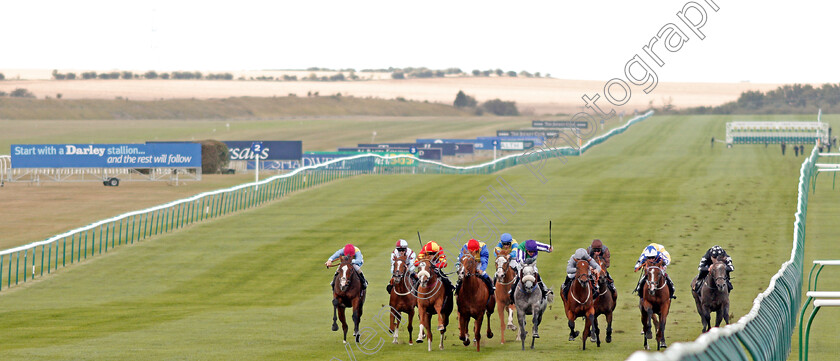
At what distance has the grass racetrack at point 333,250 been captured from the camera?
17.5 m

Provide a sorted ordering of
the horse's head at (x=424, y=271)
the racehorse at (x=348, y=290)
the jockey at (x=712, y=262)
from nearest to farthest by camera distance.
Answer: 1. the horse's head at (x=424, y=271)
2. the jockey at (x=712, y=262)
3. the racehorse at (x=348, y=290)

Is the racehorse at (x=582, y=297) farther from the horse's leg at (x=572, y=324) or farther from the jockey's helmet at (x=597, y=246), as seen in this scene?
the jockey's helmet at (x=597, y=246)

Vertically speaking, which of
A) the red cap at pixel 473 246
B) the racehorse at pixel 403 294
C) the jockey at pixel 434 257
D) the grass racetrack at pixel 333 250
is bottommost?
the grass racetrack at pixel 333 250

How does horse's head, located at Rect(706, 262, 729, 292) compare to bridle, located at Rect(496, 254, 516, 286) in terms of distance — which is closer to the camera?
horse's head, located at Rect(706, 262, 729, 292)

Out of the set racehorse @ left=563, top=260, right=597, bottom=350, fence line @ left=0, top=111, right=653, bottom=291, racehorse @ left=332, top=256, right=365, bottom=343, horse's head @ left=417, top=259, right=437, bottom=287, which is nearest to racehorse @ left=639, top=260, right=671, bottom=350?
racehorse @ left=563, top=260, right=597, bottom=350

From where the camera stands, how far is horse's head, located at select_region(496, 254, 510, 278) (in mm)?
16594

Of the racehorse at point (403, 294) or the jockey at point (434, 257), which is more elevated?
the jockey at point (434, 257)

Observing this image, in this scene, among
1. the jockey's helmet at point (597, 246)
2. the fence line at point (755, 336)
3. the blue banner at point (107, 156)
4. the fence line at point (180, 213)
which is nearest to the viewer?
the fence line at point (755, 336)

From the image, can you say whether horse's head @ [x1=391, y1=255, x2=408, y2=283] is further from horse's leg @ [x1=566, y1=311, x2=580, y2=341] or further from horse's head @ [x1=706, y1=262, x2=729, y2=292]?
horse's head @ [x1=706, y1=262, x2=729, y2=292]

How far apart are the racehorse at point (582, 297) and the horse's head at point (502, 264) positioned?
99 cm

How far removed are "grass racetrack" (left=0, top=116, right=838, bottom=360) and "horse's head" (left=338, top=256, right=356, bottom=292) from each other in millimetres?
937

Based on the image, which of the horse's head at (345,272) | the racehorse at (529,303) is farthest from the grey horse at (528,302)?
the horse's head at (345,272)

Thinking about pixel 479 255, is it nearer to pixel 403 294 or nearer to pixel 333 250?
pixel 403 294

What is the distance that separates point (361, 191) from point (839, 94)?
97333 mm
